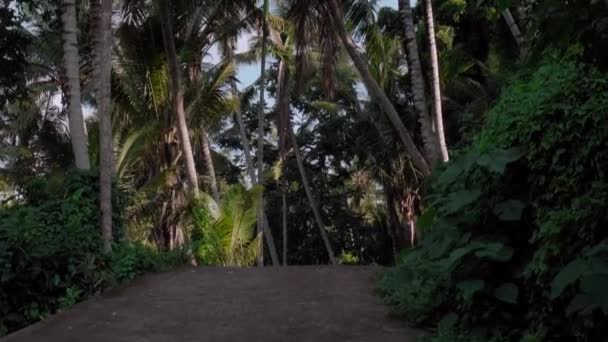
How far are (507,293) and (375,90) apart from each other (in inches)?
299

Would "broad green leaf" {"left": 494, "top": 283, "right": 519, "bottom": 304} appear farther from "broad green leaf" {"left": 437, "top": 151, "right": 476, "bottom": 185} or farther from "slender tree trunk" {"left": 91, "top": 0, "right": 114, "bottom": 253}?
"slender tree trunk" {"left": 91, "top": 0, "right": 114, "bottom": 253}

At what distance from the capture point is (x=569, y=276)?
330cm

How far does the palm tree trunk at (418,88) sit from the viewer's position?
1069 centimetres

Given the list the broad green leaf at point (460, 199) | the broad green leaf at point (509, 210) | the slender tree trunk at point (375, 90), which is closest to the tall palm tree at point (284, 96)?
the slender tree trunk at point (375, 90)

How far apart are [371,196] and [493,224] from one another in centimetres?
2795

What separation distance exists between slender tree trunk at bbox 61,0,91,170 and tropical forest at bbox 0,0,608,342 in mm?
32

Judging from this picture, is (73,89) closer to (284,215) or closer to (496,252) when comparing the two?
(496,252)

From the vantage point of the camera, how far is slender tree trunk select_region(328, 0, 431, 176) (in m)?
11.1

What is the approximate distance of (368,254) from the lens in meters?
29.6

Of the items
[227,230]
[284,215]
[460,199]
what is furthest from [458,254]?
[284,215]

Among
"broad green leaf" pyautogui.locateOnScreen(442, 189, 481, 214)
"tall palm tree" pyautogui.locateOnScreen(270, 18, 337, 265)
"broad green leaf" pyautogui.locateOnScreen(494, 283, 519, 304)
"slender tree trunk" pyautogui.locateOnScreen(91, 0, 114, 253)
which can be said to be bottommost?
"broad green leaf" pyautogui.locateOnScreen(494, 283, 519, 304)

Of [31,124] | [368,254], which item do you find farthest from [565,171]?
[368,254]

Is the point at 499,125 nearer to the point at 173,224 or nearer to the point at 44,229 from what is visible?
the point at 44,229

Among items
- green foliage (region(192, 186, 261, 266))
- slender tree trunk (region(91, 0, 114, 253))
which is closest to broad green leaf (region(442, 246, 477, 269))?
slender tree trunk (region(91, 0, 114, 253))
